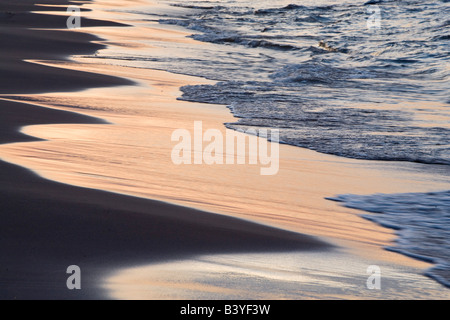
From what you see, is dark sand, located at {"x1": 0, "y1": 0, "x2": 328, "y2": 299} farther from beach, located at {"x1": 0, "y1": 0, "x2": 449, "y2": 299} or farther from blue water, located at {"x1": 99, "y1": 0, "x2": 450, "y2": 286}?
blue water, located at {"x1": 99, "y1": 0, "x2": 450, "y2": 286}

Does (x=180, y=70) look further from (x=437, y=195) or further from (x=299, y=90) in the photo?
(x=437, y=195)

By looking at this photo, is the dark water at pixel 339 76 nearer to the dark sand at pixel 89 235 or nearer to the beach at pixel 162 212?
the beach at pixel 162 212

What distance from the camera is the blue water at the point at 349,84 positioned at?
5.05 meters

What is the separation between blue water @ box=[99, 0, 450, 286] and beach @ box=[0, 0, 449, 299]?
0.92 feet

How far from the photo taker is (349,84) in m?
11.4

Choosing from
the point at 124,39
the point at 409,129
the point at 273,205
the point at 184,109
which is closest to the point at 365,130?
the point at 409,129

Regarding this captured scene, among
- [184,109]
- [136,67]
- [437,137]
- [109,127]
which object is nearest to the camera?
[109,127]

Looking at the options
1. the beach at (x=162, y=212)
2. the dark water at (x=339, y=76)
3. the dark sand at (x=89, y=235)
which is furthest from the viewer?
the dark water at (x=339, y=76)

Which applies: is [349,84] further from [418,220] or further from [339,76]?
[418,220]

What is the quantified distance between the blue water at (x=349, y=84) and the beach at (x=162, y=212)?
0.92ft

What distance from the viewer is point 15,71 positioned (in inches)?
387

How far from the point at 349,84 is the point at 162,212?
777cm

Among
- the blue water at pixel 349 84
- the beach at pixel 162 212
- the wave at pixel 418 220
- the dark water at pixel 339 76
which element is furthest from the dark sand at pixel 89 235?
the dark water at pixel 339 76

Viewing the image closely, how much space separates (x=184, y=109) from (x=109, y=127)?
5.61 feet
